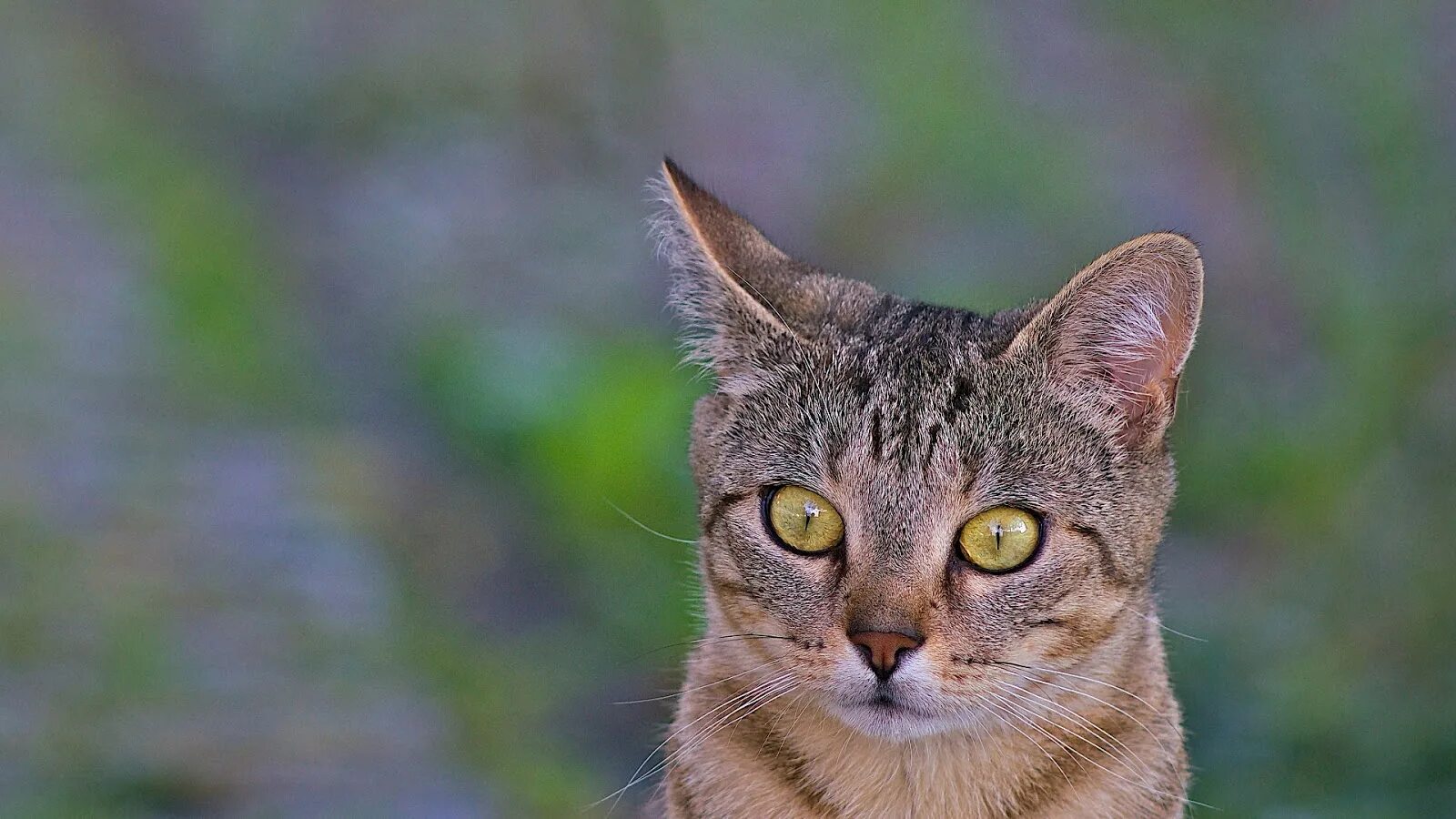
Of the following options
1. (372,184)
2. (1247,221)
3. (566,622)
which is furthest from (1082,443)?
(372,184)

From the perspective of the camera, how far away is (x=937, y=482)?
2.28 metres

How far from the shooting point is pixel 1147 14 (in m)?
5.32

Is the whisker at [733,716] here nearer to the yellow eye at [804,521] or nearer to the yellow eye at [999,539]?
the yellow eye at [804,521]

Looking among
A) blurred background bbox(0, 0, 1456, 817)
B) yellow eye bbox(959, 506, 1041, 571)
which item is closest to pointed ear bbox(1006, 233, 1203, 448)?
yellow eye bbox(959, 506, 1041, 571)

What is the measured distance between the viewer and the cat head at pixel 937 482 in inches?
86.8

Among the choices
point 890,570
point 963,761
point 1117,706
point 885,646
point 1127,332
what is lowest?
point 963,761

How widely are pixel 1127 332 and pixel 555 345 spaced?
262 cm

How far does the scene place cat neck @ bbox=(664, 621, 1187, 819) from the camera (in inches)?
94.9

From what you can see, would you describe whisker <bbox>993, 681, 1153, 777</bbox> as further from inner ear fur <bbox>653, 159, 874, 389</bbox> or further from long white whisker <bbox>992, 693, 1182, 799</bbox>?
inner ear fur <bbox>653, 159, 874, 389</bbox>

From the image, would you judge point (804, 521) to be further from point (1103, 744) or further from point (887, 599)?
point (1103, 744)

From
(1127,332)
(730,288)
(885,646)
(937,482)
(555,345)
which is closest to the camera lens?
(885,646)

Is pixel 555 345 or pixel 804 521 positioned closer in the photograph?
pixel 804 521

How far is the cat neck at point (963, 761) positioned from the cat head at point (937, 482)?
9 cm

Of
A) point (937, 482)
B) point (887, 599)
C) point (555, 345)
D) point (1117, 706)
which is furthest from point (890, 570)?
point (555, 345)
